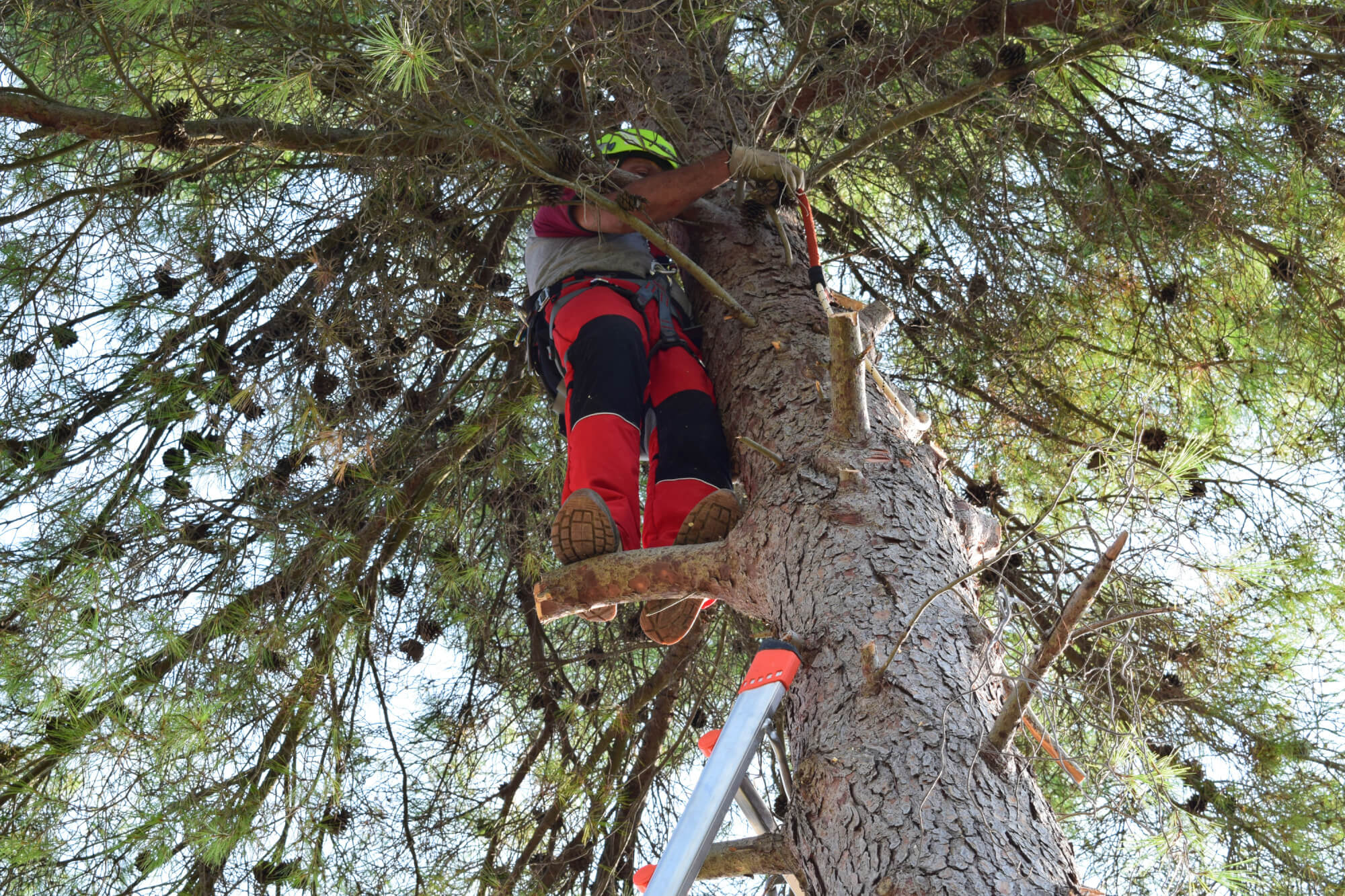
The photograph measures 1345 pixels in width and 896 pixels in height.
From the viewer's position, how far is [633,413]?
2.40 m

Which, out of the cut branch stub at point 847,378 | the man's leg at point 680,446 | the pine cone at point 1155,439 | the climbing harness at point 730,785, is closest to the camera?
the climbing harness at point 730,785

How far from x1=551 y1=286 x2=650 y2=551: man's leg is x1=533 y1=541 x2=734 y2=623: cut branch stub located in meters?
0.16

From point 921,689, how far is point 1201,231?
6.86 feet

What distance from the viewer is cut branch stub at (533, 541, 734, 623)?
81.5 inches

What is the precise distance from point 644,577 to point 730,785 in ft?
2.31

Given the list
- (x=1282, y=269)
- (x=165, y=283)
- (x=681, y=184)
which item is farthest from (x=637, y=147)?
(x=1282, y=269)

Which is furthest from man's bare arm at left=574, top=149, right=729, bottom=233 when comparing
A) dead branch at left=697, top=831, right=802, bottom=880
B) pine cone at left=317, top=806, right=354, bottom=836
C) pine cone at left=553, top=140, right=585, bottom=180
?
pine cone at left=317, top=806, right=354, bottom=836

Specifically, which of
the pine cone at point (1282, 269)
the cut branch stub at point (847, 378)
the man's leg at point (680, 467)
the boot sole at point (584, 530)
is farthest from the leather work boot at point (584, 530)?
the pine cone at point (1282, 269)

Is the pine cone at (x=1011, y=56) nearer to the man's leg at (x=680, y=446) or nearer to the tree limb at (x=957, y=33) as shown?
the tree limb at (x=957, y=33)

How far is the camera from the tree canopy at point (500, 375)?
2.43m

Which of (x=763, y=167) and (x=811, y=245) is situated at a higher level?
(x=763, y=167)

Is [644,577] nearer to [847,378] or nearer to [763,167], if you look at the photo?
[847,378]

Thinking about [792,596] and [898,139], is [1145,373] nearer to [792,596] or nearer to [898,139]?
[898,139]

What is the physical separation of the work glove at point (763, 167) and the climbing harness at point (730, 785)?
1.12 meters
